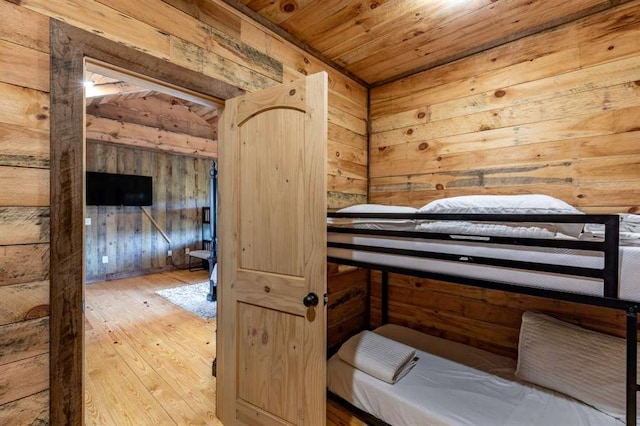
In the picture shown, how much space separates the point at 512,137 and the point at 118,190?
232 inches

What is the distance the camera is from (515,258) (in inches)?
49.8

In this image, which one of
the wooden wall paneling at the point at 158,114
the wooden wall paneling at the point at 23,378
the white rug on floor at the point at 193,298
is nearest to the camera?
the wooden wall paneling at the point at 23,378

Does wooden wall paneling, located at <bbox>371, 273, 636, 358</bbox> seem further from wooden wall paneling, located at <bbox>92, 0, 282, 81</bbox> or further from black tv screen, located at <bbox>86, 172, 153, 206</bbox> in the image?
black tv screen, located at <bbox>86, 172, 153, 206</bbox>

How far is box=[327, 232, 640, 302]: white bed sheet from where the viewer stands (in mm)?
1050

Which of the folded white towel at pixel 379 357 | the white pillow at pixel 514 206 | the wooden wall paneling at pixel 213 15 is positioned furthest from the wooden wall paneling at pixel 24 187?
the folded white towel at pixel 379 357

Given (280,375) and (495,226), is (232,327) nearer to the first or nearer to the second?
(280,375)

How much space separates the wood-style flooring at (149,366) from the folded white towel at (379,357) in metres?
0.35

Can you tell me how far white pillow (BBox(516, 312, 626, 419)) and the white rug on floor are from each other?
3.19 m

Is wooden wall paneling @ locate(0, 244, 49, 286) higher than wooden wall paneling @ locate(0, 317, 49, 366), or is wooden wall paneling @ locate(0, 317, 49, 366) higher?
wooden wall paneling @ locate(0, 244, 49, 286)

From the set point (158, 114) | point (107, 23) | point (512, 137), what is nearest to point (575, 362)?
A: point (512, 137)

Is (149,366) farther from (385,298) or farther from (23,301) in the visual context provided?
(385,298)

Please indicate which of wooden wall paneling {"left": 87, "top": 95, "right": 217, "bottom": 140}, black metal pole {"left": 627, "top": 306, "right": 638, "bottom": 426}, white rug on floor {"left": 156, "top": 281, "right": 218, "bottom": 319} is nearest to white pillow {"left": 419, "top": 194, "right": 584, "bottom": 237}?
black metal pole {"left": 627, "top": 306, "right": 638, "bottom": 426}

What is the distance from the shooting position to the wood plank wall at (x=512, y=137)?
188 cm

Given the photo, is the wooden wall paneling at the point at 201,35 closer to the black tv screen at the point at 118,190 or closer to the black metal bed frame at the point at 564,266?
the black metal bed frame at the point at 564,266
